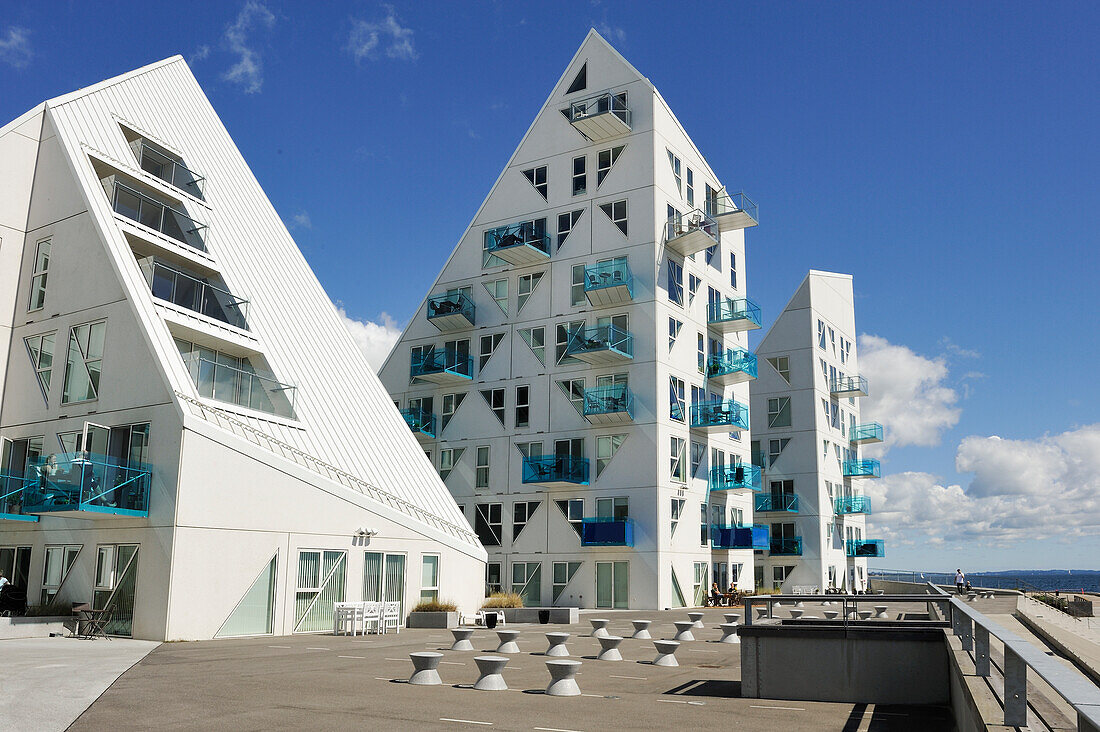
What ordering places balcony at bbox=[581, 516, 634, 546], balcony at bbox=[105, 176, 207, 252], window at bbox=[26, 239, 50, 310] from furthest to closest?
balcony at bbox=[581, 516, 634, 546] < balcony at bbox=[105, 176, 207, 252] < window at bbox=[26, 239, 50, 310]

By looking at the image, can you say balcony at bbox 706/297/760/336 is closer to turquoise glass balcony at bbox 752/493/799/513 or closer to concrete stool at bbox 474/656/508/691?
turquoise glass balcony at bbox 752/493/799/513

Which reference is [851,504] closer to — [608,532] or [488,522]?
[608,532]

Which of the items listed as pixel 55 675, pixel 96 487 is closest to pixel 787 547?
pixel 96 487

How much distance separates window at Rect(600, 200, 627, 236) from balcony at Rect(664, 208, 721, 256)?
7.04 ft

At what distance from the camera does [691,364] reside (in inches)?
1812

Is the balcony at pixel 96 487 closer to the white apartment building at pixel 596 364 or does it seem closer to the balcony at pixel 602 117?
the white apartment building at pixel 596 364

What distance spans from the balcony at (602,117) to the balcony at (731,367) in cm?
1291

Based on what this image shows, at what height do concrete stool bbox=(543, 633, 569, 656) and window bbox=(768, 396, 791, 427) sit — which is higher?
window bbox=(768, 396, 791, 427)

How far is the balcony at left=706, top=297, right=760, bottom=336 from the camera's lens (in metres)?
48.6

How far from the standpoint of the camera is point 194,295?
28.3m

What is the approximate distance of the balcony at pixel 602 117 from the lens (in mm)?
44594

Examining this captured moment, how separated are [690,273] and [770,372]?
19623 mm

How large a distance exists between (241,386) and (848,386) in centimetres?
5014

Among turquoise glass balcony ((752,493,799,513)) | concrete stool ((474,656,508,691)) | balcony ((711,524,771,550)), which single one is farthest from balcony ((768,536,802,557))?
concrete stool ((474,656,508,691))
